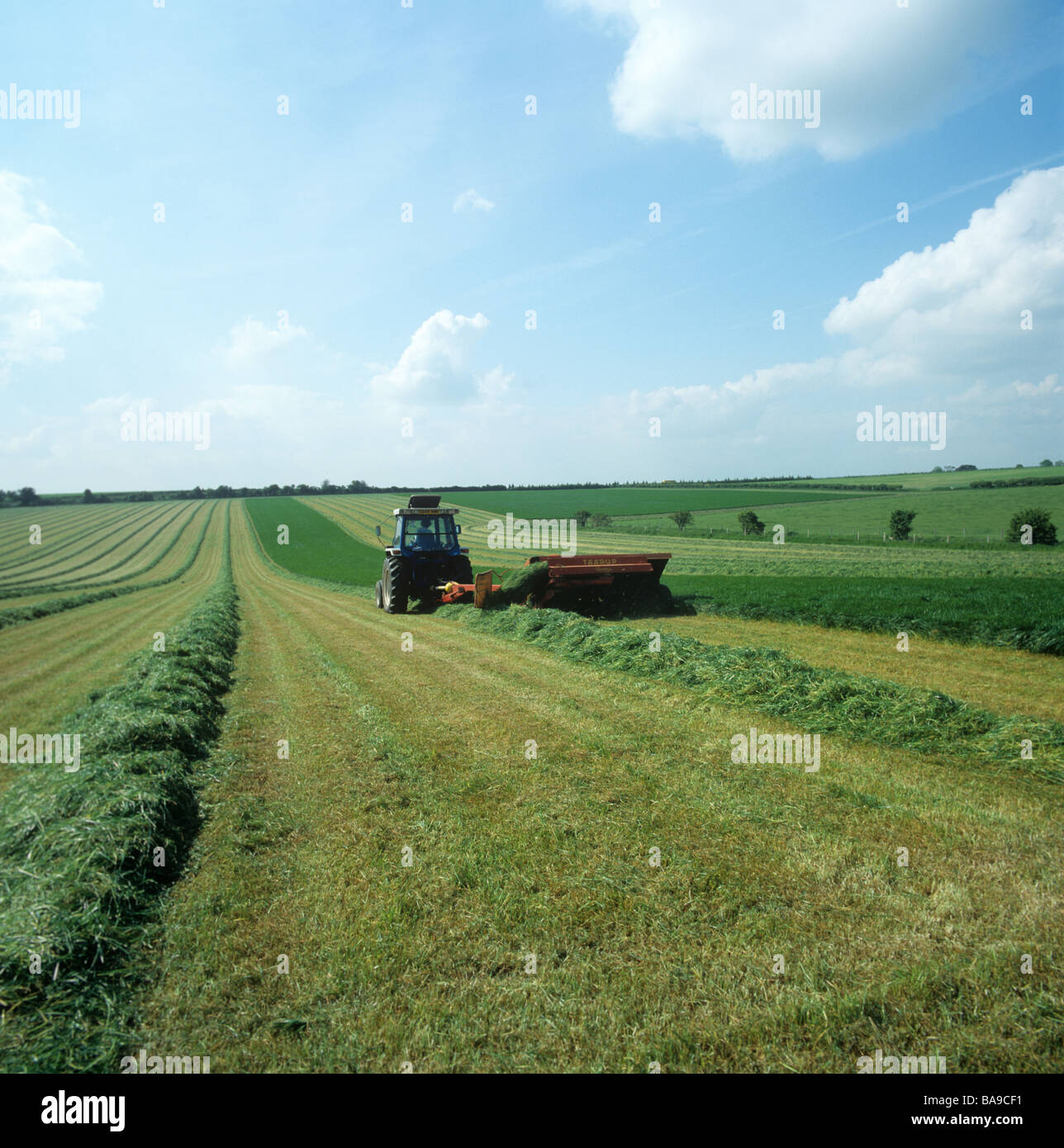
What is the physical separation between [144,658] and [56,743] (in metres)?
3.79

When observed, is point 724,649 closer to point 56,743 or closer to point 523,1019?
point 523,1019

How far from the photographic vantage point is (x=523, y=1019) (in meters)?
2.71

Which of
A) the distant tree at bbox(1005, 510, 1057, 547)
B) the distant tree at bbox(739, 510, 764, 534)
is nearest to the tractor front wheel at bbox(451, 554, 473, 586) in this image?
the distant tree at bbox(1005, 510, 1057, 547)

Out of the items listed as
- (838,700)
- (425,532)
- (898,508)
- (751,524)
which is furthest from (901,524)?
(838,700)

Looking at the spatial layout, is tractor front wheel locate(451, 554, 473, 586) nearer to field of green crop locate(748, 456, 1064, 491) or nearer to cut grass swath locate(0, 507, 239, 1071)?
cut grass swath locate(0, 507, 239, 1071)

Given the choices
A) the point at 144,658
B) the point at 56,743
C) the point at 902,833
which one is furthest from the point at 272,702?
the point at 902,833

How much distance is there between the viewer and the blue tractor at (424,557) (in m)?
16.4

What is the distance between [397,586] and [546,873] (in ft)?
42.1

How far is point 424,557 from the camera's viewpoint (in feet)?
54.4

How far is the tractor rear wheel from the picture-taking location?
1612cm

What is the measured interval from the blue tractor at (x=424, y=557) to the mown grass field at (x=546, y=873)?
23.9ft

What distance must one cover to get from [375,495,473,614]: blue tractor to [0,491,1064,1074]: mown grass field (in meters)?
7.28

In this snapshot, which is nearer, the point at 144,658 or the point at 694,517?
the point at 144,658

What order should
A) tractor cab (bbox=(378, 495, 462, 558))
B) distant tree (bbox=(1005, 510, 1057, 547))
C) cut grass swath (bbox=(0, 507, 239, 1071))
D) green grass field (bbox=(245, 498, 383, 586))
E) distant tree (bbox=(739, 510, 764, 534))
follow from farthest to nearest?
distant tree (bbox=(739, 510, 764, 534)) < distant tree (bbox=(1005, 510, 1057, 547)) < green grass field (bbox=(245, 498, 383, 586)) < tractor cab (bbox=(378, 495, 462, 558)) < cut grass swath (bbox=(0, 507, 239, 1071))
